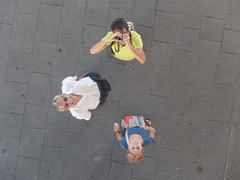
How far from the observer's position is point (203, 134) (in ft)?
15.1

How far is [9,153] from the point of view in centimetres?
473

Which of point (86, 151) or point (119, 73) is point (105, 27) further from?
point (86, 151)

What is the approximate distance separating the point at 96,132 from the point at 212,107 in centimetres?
283

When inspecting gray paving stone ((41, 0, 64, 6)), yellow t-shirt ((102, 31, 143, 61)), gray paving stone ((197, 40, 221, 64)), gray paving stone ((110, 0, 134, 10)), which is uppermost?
gray paving stone ((110, 0, 134, 10))

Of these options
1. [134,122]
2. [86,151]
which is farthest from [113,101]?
[86,151]

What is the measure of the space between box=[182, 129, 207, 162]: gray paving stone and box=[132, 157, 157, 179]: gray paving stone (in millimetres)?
A: 768

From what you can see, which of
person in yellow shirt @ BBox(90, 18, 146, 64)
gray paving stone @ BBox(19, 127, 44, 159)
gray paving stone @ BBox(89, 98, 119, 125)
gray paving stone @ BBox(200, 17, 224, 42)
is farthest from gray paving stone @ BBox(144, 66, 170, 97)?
gray paving stone @ BBox(19, 127, 44, 159)

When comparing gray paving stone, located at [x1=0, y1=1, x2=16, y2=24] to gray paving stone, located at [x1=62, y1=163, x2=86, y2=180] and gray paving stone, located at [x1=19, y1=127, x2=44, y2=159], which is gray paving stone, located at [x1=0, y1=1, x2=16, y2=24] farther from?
gray paving stone, located at [x1=62, y1=163, x2=86, y2=180]

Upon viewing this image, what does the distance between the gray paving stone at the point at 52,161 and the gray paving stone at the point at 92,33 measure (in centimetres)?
267

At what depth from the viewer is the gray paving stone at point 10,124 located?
4.71 m

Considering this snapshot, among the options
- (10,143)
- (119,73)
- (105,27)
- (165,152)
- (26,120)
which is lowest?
(10,143)

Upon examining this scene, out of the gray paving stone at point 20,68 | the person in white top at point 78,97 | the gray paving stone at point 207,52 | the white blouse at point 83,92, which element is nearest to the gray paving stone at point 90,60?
the person in white top at point 78,97

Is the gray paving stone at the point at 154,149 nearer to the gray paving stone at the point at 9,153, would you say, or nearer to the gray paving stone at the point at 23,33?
the gray paving stone at the point at 9,153

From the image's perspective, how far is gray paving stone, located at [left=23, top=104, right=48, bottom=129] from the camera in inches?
184
